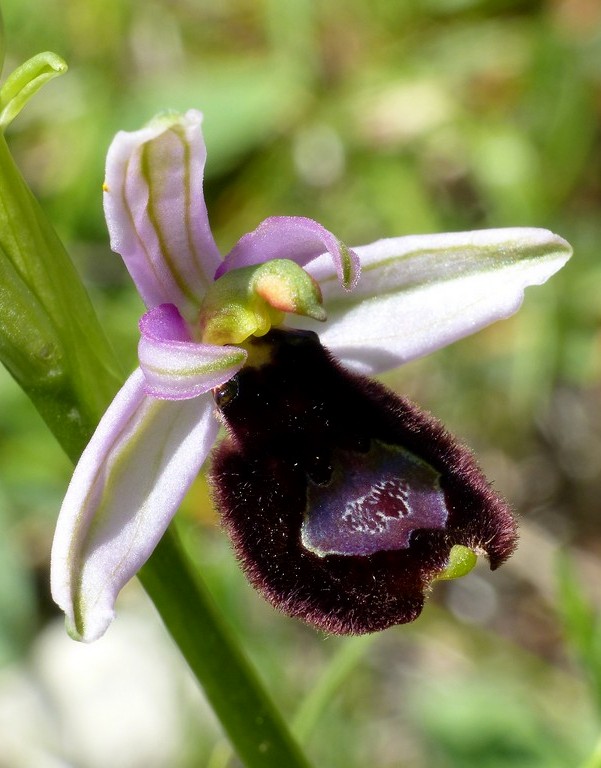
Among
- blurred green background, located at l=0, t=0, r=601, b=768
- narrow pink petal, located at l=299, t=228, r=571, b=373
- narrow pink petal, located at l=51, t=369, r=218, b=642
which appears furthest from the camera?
blurred green background, located at l=0, t=0, r=601, b=768

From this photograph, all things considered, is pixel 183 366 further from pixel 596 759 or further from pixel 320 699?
pixel 596 759

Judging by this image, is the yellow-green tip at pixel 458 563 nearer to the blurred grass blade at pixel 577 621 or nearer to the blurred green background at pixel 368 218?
the blurred grass blade at pixel 577 621

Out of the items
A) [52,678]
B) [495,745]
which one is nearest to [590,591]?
[495,745]

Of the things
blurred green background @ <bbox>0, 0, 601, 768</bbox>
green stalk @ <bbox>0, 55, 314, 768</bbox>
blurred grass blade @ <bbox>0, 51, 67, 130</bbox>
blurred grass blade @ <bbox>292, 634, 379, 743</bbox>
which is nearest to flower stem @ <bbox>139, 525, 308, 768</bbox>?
green stalk @ <bbox>0, 55, 314, 768</bbox>

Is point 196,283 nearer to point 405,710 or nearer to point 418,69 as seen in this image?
point 405,710

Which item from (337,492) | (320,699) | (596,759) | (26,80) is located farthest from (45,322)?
(596,759)

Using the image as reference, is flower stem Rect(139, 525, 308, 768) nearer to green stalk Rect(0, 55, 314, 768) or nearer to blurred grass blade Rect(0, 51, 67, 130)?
green stalk Rect(0, 55, 314, 768)
